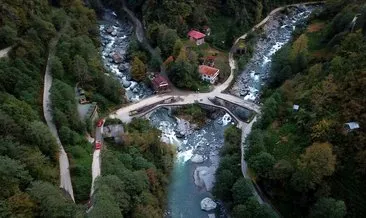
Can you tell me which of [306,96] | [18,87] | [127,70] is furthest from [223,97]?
[18,87]

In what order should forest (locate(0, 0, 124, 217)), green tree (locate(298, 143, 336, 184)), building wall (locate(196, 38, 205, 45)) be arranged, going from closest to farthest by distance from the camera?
1. forest (locate(0, 0, 124, 217))
2. green tree (locate(298, 143, 336, 184))
3. building wall (locate(196, 38, 205, 45))

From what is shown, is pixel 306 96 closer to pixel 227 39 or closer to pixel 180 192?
pixel 180 192

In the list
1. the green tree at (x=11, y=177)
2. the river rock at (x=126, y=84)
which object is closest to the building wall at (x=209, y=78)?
the river rock at (x=126, y=84)

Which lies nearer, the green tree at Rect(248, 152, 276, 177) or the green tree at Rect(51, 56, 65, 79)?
the green tree at Rect(248, 152, 276, 177)

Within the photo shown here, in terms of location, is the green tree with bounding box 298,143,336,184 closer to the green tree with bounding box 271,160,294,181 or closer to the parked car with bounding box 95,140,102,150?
the green tree with bounding box 271,160,294,181

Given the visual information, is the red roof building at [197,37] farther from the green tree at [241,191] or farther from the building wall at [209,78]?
the green tree at [241,191]

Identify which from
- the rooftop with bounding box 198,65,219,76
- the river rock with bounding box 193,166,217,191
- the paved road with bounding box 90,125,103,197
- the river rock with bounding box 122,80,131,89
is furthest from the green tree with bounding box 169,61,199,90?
the paved road with bounding box 90,125,103,197

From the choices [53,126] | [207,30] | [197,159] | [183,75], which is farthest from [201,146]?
[207,30]

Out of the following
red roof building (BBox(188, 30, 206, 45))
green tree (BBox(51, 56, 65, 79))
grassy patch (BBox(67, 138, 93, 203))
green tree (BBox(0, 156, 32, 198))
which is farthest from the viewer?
red roof building (BBox(188, 30, 206, 45))
